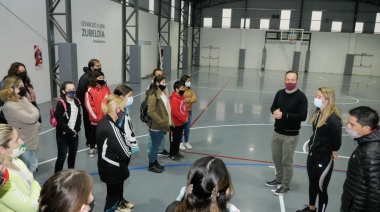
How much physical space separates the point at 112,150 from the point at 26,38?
773 centimetres

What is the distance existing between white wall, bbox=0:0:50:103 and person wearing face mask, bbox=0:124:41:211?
702 centimetres

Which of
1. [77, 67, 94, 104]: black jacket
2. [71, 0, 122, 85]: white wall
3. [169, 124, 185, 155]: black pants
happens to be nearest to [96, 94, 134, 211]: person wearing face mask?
[169, 124, 185, 155]: black pants

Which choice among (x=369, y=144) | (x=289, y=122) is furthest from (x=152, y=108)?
(x=369, y=144)

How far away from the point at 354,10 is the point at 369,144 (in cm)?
2808

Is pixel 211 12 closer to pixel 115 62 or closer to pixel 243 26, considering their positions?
pixel 243 26

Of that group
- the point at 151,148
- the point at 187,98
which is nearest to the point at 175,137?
the point at 151,148

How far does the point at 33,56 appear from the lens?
30.5ft

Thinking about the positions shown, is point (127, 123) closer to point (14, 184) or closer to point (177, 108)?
point (177, 108)

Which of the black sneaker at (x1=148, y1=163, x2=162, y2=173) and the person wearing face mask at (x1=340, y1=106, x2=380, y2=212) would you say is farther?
the black sneaker at (x1=148, y1=163, x2=162, y2=173)

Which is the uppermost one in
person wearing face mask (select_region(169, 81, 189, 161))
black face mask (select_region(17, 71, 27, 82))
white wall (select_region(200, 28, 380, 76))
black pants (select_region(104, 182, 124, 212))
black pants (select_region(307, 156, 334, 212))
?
white wall (select_region(200, 28, 380, 76))

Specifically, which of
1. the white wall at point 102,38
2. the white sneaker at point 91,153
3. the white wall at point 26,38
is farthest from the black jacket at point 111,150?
the white wall at point 102,38

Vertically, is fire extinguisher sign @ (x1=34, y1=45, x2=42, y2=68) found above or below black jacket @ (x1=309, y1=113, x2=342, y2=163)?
above

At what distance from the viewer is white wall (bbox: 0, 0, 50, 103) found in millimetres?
8031

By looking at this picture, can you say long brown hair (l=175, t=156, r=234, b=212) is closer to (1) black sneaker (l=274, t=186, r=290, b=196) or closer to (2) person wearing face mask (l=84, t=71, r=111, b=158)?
(1) black sneaker (l=274, t=186, r=290, b=196)
